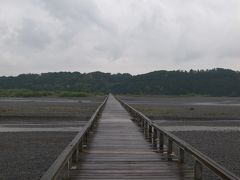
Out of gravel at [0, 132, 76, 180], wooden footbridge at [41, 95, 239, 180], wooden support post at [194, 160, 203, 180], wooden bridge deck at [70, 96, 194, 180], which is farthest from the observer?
gravel at [0, 132, 76, 180]

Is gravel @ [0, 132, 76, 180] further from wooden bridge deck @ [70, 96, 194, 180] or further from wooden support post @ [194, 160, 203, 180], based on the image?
wooden support post @ [194, 160, 203, 180]

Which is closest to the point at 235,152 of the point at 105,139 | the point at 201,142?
the point at 201,142

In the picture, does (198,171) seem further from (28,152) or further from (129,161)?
(28,152)

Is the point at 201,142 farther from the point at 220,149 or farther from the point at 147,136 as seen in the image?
the point at 147,136

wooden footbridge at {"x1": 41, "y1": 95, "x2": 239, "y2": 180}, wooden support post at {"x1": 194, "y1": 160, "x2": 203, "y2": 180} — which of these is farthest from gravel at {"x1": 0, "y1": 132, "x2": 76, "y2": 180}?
wooden support post at {"x1": 194, "y1": 160, "x2": 203, "y2": 180}

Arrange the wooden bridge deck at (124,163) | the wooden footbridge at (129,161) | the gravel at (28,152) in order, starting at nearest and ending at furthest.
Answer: the wooden footbridge at (129,161)
the wooden bridge deck at (124,163)
the gravel at (28,152)

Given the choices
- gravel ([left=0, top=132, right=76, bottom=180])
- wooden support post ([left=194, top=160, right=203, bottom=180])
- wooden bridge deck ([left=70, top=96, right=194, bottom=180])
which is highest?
wooden support post ([left=194, top=160, right=203, bottom=180])

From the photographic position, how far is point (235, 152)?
18.5 meters

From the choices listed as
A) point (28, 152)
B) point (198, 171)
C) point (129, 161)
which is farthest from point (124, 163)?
point (28, 152)

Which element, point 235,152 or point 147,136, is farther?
point 235,152

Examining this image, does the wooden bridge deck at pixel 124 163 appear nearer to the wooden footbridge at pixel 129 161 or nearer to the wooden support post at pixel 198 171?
the wooden footbridge at pixel 129 161

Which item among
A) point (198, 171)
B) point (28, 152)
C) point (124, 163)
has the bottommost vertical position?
point (28, 152)

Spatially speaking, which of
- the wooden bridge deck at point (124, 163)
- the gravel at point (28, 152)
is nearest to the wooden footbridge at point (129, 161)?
the wooden bridge deck at point (124, 163)

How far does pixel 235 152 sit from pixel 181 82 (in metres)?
183
